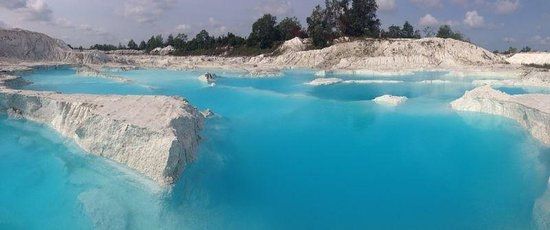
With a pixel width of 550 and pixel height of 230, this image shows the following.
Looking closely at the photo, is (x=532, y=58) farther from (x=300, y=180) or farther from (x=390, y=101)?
(x=300, y=180)

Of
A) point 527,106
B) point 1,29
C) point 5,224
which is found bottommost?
point 5,224

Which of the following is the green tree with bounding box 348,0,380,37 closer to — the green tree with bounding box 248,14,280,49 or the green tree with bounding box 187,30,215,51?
the green tree with bounding box 248,14,280,49

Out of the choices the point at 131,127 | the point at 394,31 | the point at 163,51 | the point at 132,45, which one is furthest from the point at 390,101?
the point at 132,45

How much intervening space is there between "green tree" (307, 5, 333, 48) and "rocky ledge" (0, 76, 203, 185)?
5922 centimetres

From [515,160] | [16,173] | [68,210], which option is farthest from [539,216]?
[16,173]

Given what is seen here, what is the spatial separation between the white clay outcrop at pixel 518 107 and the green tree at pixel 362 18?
187 ft

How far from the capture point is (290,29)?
92.6m

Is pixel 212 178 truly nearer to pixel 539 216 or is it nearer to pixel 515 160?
pixel 539 216

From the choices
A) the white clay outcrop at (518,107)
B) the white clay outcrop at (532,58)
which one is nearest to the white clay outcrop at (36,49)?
the white clay outcrop at (518,107)

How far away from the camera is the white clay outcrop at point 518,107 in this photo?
18328 mm

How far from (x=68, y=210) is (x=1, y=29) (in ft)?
195

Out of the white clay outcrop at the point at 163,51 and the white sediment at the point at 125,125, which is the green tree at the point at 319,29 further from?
the white sediment at the point at 125,125

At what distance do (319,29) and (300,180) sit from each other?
6677cm

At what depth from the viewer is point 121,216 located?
11.4 metres
